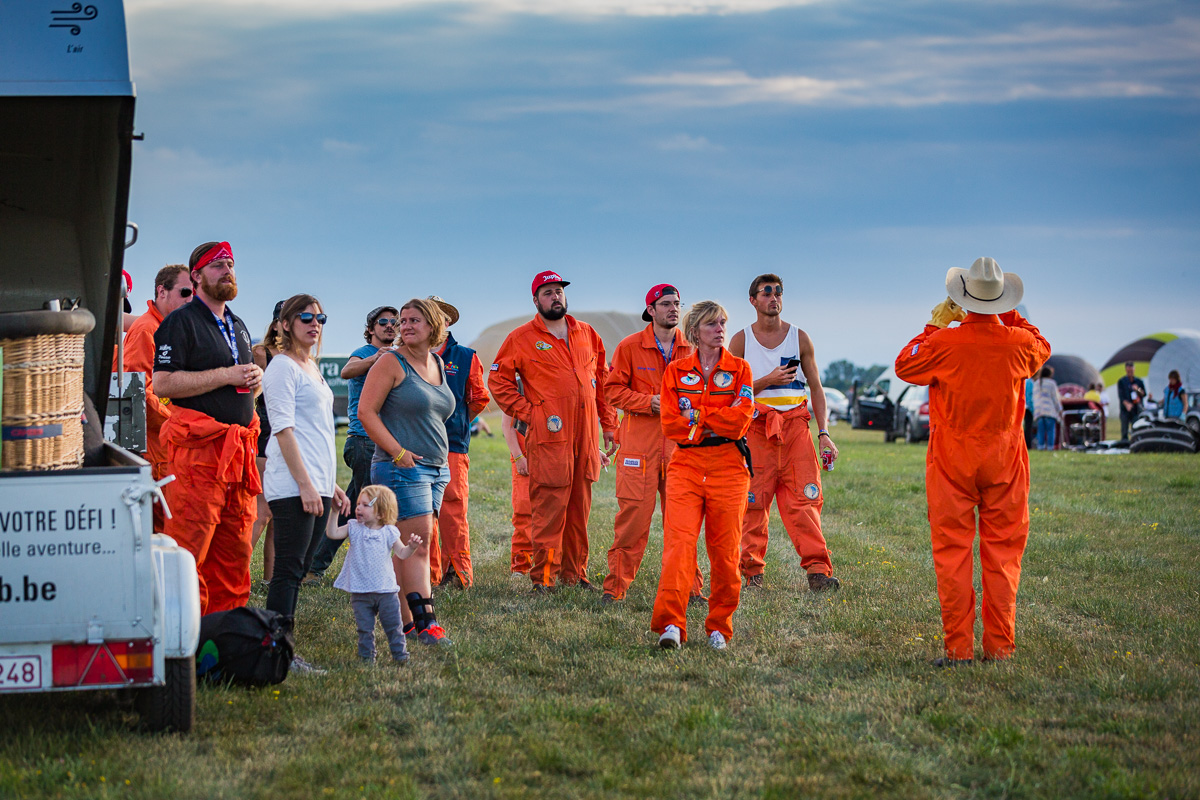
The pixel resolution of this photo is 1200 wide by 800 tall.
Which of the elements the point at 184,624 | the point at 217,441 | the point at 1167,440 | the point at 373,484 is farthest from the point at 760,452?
the point at 1167,440

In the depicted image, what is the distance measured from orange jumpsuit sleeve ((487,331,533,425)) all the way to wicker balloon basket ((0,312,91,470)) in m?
3.53

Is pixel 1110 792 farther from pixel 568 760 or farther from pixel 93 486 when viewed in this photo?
pixel 93 486

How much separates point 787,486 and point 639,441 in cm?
126

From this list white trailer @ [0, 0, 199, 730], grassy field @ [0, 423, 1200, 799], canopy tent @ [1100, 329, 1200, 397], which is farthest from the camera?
canopy tent @ [1100, 329, 1200, 397]

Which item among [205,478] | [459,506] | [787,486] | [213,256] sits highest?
[213,256]

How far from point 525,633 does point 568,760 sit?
2.26 m

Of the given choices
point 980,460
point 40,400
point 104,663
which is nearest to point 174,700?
point 104,663

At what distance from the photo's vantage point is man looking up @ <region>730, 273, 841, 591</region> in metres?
8.02

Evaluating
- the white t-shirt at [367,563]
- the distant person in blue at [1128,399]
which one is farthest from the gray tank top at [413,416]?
the distant person in blue at [1128,399]

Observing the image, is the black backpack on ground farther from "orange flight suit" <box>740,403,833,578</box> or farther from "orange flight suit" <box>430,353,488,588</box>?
"orange flight suit" <box>740,403,833,578</box>

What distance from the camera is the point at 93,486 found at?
13.8 ft

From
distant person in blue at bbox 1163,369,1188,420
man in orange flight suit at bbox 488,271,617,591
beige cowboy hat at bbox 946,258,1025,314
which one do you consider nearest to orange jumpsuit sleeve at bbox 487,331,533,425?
man in orange flight suit at bbox 488,271,617,591

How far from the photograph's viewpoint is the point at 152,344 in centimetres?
673

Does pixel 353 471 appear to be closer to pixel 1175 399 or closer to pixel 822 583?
pixel 822 583
